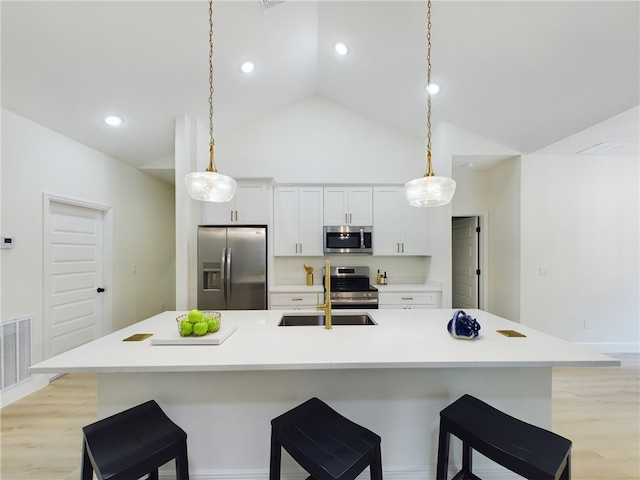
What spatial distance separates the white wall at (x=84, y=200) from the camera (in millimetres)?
2453

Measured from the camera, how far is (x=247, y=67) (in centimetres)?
296

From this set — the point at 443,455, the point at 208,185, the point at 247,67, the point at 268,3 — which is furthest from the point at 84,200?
the point at 443,455

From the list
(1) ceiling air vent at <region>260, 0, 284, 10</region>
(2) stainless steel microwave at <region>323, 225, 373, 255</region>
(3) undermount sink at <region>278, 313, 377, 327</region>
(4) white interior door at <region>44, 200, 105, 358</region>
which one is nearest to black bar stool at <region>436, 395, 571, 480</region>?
(3) undermount sink at <region>278, 313, 377, 327</region>

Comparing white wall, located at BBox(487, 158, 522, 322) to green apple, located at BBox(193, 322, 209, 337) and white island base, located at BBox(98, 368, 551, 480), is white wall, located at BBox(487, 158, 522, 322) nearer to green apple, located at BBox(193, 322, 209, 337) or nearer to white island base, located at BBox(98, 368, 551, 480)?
white island base, located at BBox(98, 368, 551, 480)

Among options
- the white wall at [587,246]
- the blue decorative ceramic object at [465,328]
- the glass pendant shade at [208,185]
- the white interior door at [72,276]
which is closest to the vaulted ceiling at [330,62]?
the white wall at [587,246]

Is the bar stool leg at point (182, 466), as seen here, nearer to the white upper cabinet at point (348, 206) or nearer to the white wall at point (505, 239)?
the white upper cabinet at point (348, 206)

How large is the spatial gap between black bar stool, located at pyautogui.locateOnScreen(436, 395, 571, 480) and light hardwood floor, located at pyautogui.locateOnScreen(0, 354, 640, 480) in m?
1.02

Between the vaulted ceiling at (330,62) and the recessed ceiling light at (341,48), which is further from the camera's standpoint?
the recessed ceiling light at (341,48)

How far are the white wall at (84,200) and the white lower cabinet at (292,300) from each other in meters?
2.24

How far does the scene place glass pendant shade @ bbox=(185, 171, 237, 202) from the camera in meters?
1.70

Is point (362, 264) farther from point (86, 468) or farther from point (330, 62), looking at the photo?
point (86, 468)

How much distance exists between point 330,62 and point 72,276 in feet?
13.0

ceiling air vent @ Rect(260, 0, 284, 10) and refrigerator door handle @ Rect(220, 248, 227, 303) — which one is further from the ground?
ceiling air vent @ Rect(260, 0, 284, 10)

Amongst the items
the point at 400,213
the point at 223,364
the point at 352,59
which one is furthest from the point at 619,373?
the point at 352,59
